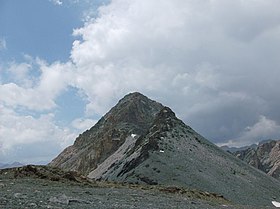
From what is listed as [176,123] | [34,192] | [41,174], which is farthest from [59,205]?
[176,123]

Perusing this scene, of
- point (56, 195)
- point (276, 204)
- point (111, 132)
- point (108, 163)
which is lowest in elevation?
point (56, 195)

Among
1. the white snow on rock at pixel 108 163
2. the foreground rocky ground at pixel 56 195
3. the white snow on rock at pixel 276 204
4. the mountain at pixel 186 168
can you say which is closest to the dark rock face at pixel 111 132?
the white snow on rock at pixel 108 163

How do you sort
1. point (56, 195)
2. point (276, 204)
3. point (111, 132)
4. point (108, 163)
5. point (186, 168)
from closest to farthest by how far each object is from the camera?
point (56, 195), point (276, 204), point (186, 168), point (108, 163), point (111, 132)

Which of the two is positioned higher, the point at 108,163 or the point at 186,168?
the point at 108,163

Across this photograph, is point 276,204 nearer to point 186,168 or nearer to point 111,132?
point 186,168

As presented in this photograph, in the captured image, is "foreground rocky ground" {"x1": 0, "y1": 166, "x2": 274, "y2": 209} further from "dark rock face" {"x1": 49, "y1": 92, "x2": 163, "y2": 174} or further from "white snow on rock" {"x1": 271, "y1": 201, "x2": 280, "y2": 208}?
"dark rock face" {"x1": 49, "y1": 92, "x2": 163, "y2": 174}

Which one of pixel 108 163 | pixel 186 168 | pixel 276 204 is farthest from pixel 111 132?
pixel 276 204

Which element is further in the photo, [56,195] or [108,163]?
[108,163]

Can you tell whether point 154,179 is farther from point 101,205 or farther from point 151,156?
point 101,205

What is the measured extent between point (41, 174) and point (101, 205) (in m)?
14.7

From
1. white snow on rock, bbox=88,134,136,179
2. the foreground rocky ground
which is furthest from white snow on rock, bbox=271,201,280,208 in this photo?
white snow on rock, bbox=88,134,136,179

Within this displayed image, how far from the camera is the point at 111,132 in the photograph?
133000 millimetres

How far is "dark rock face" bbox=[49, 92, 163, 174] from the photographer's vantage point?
12850 cm

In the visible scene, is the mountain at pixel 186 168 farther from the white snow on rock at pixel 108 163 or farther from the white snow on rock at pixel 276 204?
the white snow on rock at pixel 108 163
